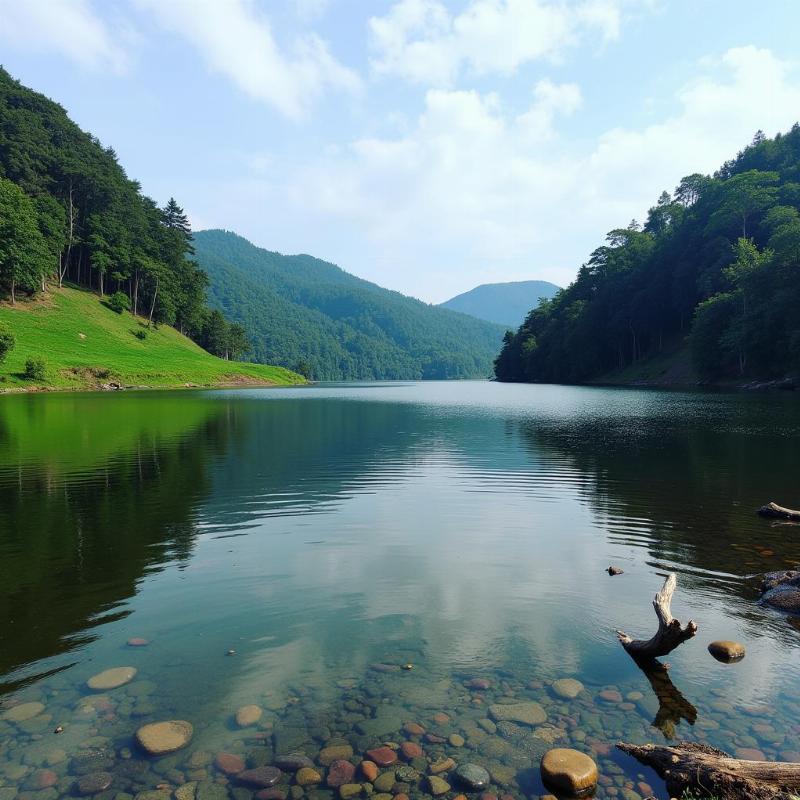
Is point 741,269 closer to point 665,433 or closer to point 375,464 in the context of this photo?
point 665,433

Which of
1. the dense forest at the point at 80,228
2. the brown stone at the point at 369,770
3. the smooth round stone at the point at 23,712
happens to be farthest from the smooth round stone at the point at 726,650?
the dense forest at the point at 80,228

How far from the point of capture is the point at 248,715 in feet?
26.3

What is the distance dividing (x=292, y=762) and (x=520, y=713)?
3419 millimetres

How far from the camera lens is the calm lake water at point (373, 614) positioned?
7.48 metres

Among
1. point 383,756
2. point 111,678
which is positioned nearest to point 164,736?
point 111,678

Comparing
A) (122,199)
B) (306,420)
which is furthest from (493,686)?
(122,199)

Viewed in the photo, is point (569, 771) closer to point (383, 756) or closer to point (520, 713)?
point (520, 713)

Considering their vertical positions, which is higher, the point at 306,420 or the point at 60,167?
the point at 60,167

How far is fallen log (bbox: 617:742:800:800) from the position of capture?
20.3ft

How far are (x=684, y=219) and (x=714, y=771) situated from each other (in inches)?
6868

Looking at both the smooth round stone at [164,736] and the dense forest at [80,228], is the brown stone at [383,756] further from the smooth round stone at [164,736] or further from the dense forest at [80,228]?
the dense forest at [80,228]

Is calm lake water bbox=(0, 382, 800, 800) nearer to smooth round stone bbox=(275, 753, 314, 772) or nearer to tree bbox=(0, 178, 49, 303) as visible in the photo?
smooth round stone bbox=(275, 753, 314, 772)

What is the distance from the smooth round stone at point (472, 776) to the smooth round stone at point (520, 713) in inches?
42.1

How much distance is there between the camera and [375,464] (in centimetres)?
3073
